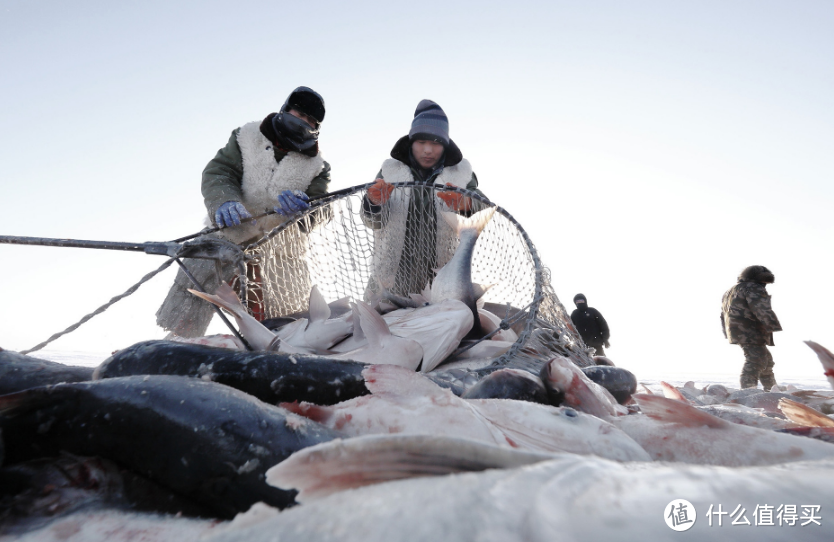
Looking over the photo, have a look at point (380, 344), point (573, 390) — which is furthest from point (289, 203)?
point (573, 390)

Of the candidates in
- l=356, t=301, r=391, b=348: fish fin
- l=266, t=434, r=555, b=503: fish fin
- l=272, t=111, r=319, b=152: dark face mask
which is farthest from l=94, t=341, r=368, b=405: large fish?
l=272, t=111, r=319, b=152: dark face mask

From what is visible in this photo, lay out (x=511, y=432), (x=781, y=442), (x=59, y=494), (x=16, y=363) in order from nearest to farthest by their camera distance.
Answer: (x=59, y=494) < (x=781, y=442) < (x=511, y=432) < (x=16, y=363)

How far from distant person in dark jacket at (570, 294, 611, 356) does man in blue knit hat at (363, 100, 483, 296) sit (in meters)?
4.99

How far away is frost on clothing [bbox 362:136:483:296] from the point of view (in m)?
4.63

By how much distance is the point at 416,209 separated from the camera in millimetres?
4762

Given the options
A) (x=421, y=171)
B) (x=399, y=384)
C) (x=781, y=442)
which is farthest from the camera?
(x=421, y=171)

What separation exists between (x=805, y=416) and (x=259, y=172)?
4725 millimetres

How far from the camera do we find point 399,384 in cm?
133

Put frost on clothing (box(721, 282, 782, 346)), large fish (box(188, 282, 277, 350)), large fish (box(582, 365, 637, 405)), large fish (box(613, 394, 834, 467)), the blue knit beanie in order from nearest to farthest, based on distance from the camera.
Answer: large fish (box(613, 394, 834, 467)) → large fish (box(188, 282, 277, 350)) → large fish (box(582, 365, 637, 405)) → the blue knit beanie → frost on clothing (box(721, 282, 782, 346))

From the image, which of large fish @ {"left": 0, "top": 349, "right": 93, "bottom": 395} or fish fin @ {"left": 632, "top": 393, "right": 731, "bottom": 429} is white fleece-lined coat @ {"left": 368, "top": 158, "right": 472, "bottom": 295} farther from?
fish fin @ {"left": 632, "top": 393, "right": 731, "bottom": 429}

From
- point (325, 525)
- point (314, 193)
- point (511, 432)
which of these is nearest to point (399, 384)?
point (511, 432)

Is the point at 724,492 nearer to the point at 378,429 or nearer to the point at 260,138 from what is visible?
the point at 378,429

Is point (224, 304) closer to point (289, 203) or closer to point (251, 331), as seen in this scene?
point (251, 331)

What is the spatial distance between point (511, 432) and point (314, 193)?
167 inches
